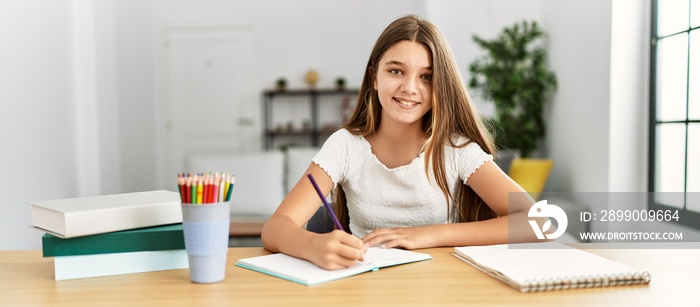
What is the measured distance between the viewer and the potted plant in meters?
4.46

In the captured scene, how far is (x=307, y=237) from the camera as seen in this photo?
116 centimetres

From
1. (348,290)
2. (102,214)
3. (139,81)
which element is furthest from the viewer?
(139,81)

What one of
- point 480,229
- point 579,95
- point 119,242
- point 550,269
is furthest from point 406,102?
→ point 579,95

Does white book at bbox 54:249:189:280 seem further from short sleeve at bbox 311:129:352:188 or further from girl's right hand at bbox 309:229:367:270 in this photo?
short sleeve at bbox 311:129:352:188

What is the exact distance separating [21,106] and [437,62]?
8.94ft

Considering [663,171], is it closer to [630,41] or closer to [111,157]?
[630,41]

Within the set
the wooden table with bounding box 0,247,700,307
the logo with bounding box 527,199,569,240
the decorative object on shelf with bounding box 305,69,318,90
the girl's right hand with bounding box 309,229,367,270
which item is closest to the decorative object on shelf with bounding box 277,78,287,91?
the decorative object on shelf with bounding box 305,69,318,90

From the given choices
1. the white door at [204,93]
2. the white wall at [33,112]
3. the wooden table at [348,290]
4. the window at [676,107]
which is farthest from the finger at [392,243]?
the white door at [204,93]

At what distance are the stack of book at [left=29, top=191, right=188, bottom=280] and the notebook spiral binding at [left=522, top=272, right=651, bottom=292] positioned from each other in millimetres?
603

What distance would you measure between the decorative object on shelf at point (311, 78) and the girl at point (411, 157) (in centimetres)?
557

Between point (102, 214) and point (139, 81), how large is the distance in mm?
5774

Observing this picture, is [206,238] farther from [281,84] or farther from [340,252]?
[281,84]

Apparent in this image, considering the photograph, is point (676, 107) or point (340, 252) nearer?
point (340, 252)

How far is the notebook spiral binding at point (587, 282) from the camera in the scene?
0.96 m
